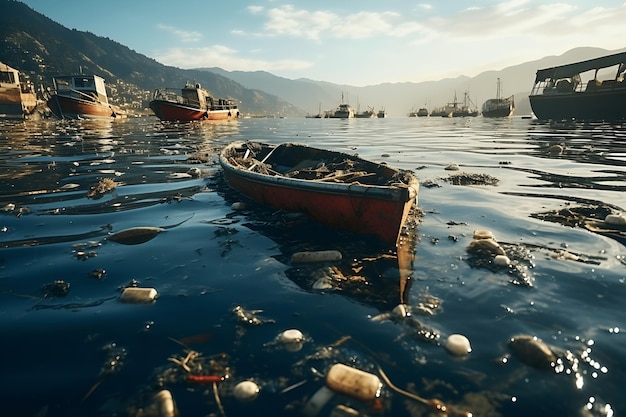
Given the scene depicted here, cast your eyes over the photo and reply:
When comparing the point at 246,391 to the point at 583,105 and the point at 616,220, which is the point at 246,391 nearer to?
the point at 616,220

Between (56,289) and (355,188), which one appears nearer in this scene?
(56,289)

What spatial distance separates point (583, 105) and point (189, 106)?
166ft

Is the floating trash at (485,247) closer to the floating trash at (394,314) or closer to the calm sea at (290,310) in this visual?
the calm sea at (290,310)

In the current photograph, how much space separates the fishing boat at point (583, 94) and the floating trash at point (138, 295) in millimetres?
45477

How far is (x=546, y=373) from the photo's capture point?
2.77m

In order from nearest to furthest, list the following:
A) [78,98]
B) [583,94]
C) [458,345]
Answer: [458,345] < [583,94] < [78,98]

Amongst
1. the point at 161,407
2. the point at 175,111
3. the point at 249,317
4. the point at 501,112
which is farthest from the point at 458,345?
the point at 501,112

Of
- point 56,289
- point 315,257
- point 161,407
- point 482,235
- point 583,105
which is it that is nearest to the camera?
point 161,407

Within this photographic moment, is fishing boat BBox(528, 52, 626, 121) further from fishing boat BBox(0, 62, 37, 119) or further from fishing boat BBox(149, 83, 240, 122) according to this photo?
fishing boat BBox(0, 62, 37, 119)

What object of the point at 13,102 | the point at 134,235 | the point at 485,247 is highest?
the point at 13,102

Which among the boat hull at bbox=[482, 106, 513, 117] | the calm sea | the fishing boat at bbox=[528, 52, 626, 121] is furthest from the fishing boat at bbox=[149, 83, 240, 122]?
the boat hull at bbox=[482, 106, 513, 117]

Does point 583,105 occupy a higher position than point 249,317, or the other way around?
point 583,105

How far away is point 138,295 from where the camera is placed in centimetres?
387

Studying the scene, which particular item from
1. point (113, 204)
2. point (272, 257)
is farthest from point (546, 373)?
point (113, 204)
